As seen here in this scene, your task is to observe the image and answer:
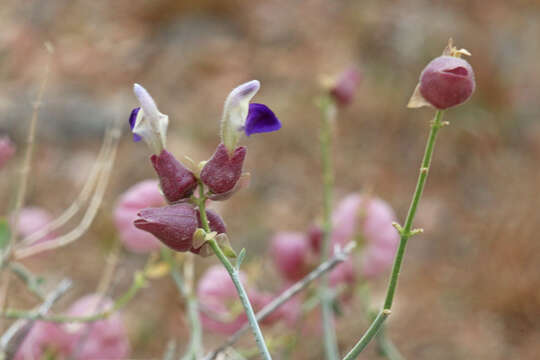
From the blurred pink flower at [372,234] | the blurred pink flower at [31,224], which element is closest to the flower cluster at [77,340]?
the blurred pink flower at [31,224]

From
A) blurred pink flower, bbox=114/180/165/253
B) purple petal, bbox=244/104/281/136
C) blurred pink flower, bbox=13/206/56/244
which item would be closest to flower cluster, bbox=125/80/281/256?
purple petal, bbox=244/104/281/136

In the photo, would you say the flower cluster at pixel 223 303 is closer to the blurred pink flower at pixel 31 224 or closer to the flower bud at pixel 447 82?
the blurred pink flower at pixel 31 224

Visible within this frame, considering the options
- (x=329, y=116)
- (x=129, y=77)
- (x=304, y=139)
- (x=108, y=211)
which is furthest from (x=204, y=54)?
(x=329, y=116)

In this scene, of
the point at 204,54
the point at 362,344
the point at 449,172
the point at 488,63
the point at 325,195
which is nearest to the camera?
the point at 362,344

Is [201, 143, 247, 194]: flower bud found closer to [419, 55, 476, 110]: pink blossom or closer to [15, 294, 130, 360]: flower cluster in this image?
[419, 55, 476, 110]: pink blossom

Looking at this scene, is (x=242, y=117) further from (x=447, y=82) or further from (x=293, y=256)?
(x=293, y=256)

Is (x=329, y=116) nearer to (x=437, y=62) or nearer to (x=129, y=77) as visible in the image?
(x=437, y=62)
